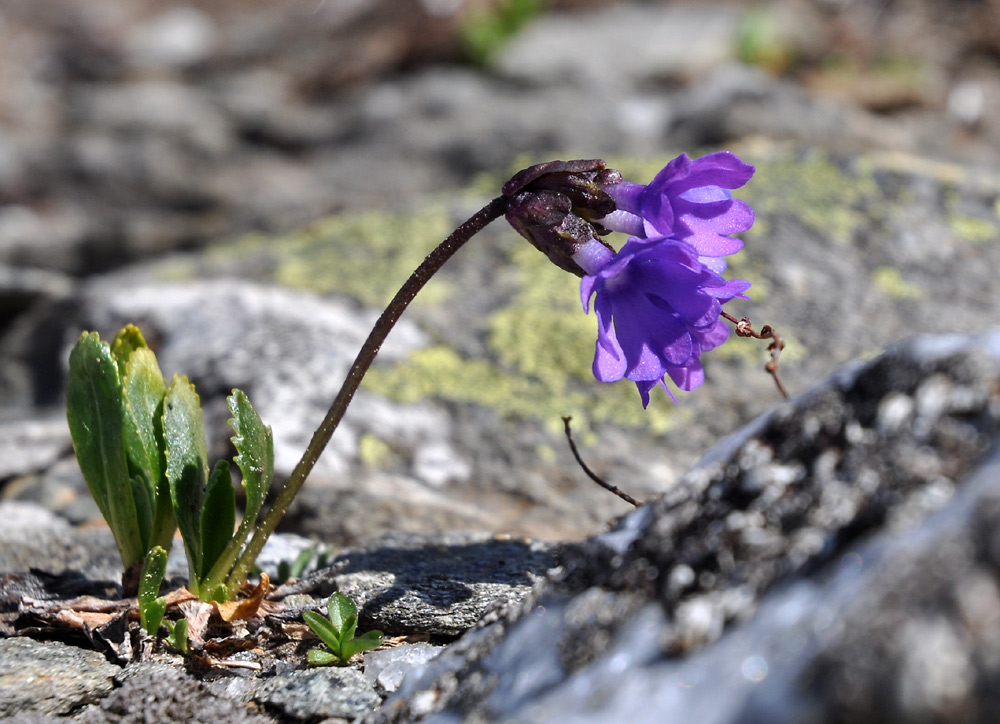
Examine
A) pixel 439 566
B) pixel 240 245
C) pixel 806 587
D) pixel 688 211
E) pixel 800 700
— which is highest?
pixel 240 245

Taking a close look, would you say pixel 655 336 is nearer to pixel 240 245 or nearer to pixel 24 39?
pixel 240 245

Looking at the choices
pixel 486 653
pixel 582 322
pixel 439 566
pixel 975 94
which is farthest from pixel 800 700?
pixel 975 94

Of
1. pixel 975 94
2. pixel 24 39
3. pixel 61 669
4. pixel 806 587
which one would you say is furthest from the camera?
pixel 24 39

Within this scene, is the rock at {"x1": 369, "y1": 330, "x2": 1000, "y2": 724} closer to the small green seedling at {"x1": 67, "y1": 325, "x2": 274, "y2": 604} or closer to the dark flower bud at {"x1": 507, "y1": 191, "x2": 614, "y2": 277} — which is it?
the dark flower bud at {"x1": 507, "y1": 191, "x2": 614, "y2": 277}

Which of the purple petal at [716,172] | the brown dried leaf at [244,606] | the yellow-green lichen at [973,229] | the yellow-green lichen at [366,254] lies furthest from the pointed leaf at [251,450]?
the yellow-green lichen at [973,229]

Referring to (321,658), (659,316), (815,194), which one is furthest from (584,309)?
(815,194)

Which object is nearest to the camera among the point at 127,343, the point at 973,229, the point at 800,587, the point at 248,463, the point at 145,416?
the point at 800,587

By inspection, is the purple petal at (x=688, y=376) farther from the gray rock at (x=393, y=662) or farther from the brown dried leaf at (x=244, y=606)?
the brown dried leaf at (x=244, y=606)

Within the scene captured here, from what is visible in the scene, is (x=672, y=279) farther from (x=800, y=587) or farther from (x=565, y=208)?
(x=800, y=587)
